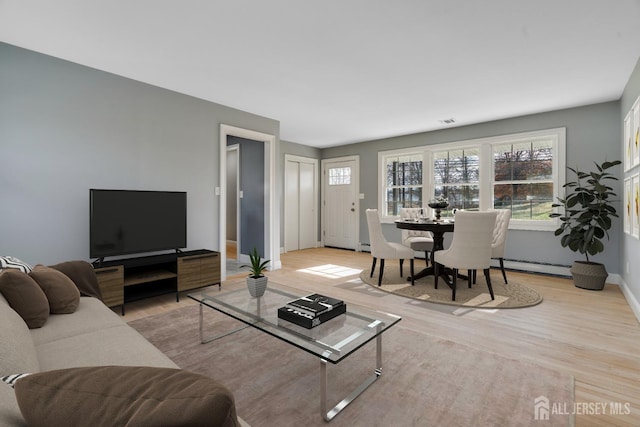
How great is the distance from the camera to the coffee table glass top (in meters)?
1.58

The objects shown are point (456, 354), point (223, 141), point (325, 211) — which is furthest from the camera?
point (325, 211)

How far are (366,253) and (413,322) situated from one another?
3.85m

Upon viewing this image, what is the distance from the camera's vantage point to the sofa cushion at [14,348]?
36.3 inches

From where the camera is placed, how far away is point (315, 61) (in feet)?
9.84

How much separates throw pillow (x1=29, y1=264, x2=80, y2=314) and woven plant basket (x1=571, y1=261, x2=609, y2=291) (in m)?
5.19

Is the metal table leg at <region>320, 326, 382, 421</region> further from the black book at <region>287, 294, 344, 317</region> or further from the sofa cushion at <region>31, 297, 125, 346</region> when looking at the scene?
the sofa cushion at <region>31, 297, 125, 346</region>

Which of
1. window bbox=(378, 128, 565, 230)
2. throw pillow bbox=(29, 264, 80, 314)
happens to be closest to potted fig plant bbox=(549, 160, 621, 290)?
window bbox=(378, 128, 565, 230)

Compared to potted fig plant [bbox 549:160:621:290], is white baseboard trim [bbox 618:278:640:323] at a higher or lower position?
lower

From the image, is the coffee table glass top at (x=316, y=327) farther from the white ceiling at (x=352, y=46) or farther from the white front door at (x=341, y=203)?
the white front door at (x=341, y=203)

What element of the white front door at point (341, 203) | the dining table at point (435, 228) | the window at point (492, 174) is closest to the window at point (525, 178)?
the window at point (492, 174)

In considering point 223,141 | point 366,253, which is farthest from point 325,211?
point 223,141

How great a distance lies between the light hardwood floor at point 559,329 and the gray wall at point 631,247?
0.79 feet

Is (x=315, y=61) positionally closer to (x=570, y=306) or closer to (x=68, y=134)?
(x=68, y=134)

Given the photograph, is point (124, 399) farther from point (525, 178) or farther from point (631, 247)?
point (525, 178)
